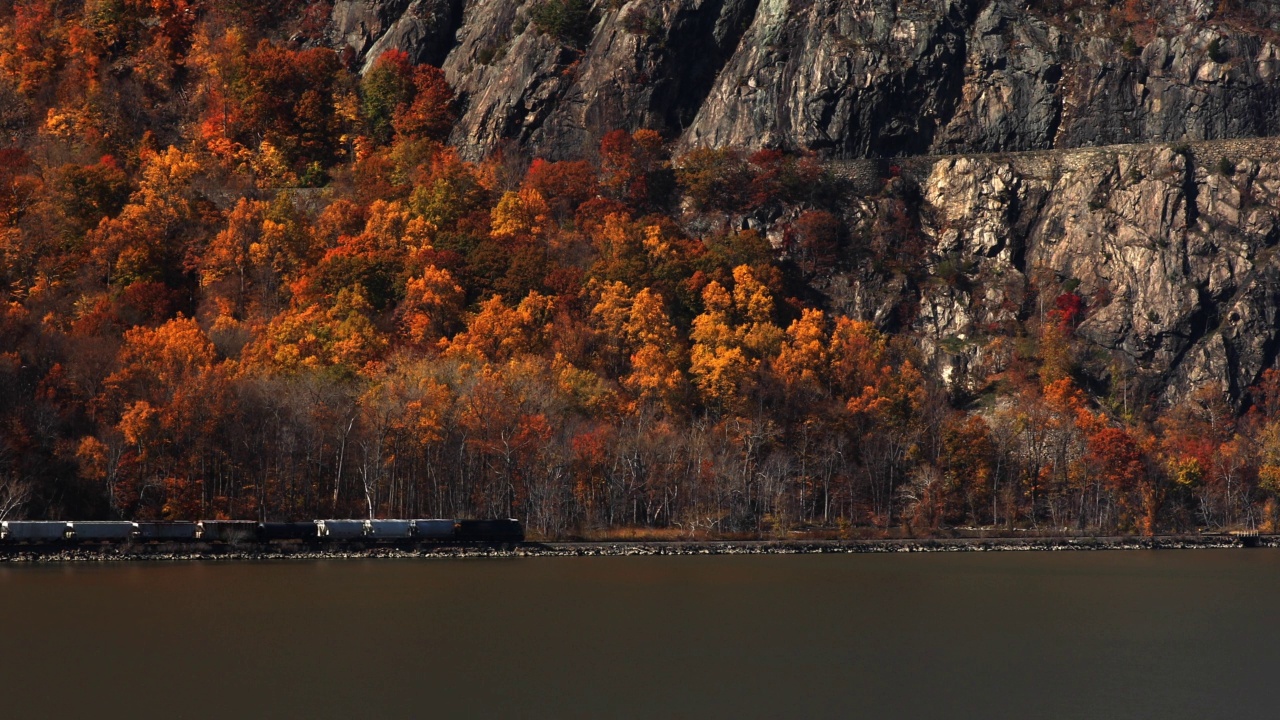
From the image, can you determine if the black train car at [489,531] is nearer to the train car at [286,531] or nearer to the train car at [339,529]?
the train car at [339,529]

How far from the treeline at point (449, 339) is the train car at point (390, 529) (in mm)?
5846

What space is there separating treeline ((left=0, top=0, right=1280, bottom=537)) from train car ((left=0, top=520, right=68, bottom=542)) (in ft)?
10.4

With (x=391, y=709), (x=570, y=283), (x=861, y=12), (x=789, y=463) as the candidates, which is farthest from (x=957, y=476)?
(x=391, y=709)

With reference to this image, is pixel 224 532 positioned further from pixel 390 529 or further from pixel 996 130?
pixel 996 130

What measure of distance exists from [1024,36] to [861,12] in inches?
621

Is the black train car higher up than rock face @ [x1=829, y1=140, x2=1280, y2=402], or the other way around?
rock face @ [x1=829, y1=140, x2=1280, y2=402]

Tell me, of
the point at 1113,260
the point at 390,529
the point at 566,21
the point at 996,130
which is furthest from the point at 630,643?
the point at 566,21

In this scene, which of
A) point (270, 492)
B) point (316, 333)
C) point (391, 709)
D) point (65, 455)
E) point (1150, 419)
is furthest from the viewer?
point (1150, 419)

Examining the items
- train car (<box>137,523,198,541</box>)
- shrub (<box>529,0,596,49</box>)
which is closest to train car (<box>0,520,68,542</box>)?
train car (<box>137,523,198,541</box>)

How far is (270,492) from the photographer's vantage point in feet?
289

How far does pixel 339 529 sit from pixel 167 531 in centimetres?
958

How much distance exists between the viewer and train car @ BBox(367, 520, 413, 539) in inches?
3302

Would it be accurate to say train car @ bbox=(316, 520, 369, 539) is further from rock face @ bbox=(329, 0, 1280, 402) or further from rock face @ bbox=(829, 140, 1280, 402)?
rock face @ bbox=(329, 0, 1280, 402)

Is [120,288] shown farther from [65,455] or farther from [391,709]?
[391,709]
